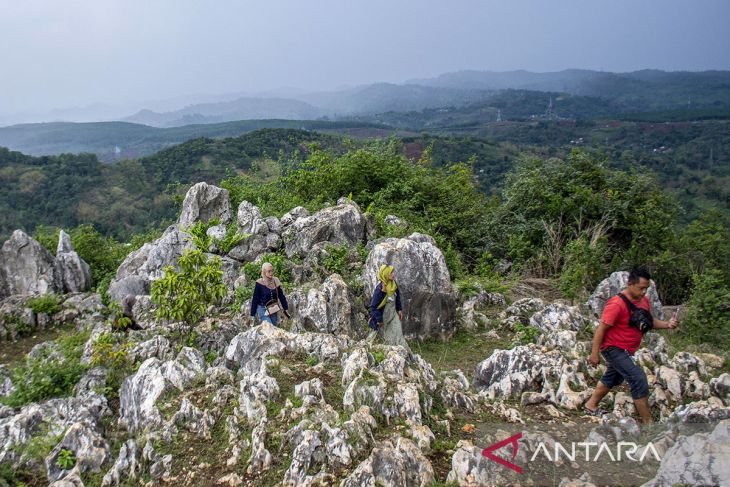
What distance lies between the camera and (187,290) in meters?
8.70

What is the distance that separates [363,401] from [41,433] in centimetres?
430

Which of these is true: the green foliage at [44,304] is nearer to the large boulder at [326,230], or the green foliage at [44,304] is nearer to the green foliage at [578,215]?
the large boulder at [326,230]

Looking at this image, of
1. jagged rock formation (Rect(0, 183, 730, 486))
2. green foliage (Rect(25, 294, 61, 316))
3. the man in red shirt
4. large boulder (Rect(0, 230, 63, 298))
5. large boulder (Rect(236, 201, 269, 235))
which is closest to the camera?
jagged rock formation (Rect(0, 183, 730, 486))

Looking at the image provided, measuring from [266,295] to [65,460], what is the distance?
12.4 ft

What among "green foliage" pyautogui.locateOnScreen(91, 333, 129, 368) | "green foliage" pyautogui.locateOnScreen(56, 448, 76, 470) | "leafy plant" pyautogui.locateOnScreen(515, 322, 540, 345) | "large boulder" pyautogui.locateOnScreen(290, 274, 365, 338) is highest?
"large boulder" pyautogui.locateOnScreen(290, 274, 365, 338)

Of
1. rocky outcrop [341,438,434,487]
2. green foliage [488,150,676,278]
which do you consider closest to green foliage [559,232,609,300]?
green foliage [488,150,676,278]

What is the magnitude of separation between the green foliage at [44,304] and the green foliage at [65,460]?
7827 mm

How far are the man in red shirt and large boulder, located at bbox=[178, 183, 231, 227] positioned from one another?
11543mm

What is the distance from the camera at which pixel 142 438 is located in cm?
575

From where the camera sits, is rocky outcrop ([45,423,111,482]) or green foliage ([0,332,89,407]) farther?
green foliage ([0,332,89,407])

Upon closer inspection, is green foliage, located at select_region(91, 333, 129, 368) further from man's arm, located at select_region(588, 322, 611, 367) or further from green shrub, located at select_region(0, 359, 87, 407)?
man's arm, located at select_region(588, 322, 611, 367)

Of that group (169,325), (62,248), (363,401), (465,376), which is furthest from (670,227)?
(62,248)

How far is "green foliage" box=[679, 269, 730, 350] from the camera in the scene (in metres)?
9.32

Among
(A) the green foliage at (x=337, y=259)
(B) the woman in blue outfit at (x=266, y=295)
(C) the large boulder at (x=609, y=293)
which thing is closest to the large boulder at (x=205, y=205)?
(A) the green foliage at (x=337, y=259)
